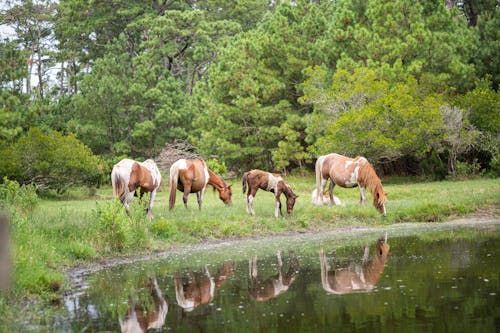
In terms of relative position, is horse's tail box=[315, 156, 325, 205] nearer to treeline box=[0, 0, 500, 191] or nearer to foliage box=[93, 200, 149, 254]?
treeline box=[0, 0, 500, 191]

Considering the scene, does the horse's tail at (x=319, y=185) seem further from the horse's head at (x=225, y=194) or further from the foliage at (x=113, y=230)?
the foliage at (x=113, y=230)

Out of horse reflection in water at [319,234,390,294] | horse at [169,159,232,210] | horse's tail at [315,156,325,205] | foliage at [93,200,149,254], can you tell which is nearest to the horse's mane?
horse's tail at [315,156,325,205]

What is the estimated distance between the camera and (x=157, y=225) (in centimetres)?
1500

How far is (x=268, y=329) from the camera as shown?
6918 millimetres

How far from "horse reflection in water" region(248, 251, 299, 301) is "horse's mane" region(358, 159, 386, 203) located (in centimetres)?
778

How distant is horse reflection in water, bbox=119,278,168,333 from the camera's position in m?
7.35

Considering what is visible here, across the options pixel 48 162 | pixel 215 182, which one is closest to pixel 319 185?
pixel 215 182

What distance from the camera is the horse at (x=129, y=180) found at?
16.4 meters

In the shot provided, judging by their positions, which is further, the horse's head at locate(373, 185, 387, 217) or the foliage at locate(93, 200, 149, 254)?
the horse's head at locate(373, 185, 387, 217)

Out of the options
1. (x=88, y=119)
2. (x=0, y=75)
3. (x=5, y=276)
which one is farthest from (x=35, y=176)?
(x=5, y=276)

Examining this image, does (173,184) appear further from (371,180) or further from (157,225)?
(371,180)

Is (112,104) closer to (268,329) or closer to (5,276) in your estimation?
(268,329)

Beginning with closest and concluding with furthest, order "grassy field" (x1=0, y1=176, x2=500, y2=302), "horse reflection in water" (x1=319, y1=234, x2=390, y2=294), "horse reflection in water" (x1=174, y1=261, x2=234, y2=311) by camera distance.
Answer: "horse reflection in water" (x1=174, y1=261, x2=234, y2=311) → "horse reflection in water" (x1=319, y1=234, x2=390, y2=294) → "grassy field" (x1=0, y1=176, x2=500, y2=302)

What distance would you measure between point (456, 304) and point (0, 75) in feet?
75.0
